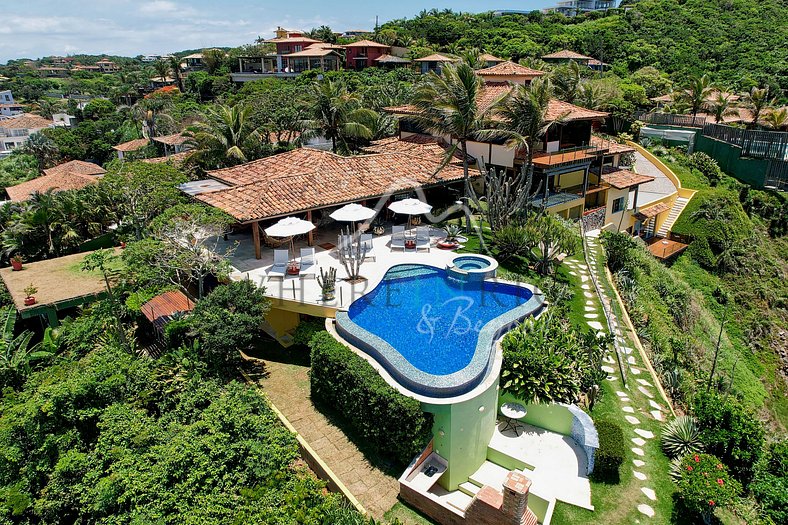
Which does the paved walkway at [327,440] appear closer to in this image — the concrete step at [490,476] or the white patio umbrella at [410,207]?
the concrete step at [490,476]

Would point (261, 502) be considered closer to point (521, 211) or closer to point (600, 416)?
point (600, 416)

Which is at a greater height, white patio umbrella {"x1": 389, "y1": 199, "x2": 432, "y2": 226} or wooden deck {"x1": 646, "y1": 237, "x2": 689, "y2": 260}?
white patio umbrella {"x1": 389, "y1": 199, "x2": 432, "y2": 226}

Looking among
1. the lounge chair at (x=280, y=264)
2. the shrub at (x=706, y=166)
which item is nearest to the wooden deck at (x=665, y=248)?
the shrub at (x=706, y=166)

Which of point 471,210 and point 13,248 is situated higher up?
point 471,210

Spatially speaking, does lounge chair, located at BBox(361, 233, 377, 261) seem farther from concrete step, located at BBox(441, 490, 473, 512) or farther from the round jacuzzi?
concrete step, located at BBox(441, 490, 473, 512)

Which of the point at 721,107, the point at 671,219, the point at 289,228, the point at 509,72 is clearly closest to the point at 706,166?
the point at 721,107

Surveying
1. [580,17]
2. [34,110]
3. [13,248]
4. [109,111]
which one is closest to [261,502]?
[13,248]

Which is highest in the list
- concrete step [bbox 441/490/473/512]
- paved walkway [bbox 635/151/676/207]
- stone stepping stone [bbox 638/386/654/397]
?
paved walkway [bbox 635/151/676/207]

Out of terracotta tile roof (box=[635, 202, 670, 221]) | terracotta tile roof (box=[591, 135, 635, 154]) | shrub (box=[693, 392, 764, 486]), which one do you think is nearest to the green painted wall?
→ shrub (box=[693, 392, 764, 486])
